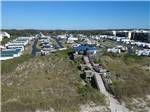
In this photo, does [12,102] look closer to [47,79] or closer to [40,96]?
[40,96]

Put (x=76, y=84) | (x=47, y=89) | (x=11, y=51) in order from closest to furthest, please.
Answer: (x=47, y=89), (x=76, y=84), (x=11, y=51)

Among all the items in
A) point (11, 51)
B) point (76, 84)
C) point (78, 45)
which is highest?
point (76, 84)

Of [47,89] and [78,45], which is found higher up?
[47,89]

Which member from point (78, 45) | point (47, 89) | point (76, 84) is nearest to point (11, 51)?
point (78, 45)

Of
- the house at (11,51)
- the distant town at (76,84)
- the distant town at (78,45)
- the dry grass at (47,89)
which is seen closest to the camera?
the dry grass at (47,89)

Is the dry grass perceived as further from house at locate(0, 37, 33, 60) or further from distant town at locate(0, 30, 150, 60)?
house at locate(0, 37, 33, 60)

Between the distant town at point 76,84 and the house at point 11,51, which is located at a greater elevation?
the distant town at point 76,84

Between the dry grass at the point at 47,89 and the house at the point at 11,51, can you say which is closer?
the dry grass at the point at 47,89

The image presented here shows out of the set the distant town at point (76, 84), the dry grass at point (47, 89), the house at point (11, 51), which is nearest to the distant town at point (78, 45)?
the house at point (11, 51)

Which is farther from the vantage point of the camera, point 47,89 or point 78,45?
point 78,45

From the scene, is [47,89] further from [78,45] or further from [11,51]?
[11,51]

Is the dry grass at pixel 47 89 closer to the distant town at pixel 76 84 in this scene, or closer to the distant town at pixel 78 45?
the distant town at pixel 76 84
